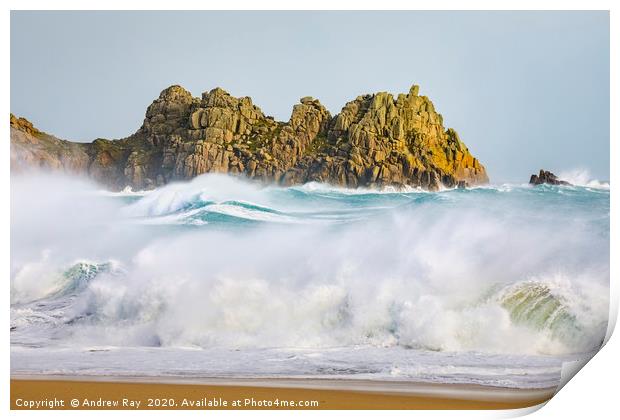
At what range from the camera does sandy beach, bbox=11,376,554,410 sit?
7445mm

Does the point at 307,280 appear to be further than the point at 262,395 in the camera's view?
Yes

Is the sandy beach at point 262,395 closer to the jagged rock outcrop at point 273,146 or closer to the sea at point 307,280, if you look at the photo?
the sea at point 307,280

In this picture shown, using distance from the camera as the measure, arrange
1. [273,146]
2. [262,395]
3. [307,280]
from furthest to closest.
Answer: [273,146], [307,280], [262,395]

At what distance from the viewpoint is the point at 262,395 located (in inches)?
295

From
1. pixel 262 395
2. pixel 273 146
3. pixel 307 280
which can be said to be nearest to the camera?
pixel 262 395

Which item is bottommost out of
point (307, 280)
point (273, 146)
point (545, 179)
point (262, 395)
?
point (262, 395)

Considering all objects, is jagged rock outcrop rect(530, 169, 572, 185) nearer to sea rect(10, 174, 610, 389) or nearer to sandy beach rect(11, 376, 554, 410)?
sea rect(10, 174, 610, 389)

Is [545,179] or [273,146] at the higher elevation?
[273,146]

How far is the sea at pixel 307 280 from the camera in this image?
7656 millimetres

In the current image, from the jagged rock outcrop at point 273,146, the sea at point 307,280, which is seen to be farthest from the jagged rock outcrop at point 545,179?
the jagged rock outcrop at point 273,146

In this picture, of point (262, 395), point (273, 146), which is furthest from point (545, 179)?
point (262, 395)

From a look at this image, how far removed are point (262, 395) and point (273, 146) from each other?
2.05 m

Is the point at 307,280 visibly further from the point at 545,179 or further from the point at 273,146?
the point at 545,179
